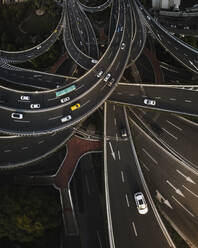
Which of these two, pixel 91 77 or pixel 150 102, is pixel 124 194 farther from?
pixel 91 77

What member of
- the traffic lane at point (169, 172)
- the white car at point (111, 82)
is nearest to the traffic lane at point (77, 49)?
the white car at point (111, 82)

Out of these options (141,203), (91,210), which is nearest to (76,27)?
(91,210)

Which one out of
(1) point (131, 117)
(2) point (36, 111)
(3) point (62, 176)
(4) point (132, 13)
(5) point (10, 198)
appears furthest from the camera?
(4) point (132, 13)

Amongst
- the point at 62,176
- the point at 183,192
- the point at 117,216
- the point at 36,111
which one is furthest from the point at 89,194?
the point at 36,111

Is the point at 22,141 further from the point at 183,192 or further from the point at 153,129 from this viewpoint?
the point at 183,192

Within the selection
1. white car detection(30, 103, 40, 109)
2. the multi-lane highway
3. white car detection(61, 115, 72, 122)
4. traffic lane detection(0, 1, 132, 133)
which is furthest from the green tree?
white car detection(30, 103, 40, 109)

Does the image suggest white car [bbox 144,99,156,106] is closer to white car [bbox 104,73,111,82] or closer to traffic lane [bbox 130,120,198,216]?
traffic lane [bbox 130,120,198,216]

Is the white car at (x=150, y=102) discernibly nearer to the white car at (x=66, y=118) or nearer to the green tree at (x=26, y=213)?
the white car at (x=66, y=118)
